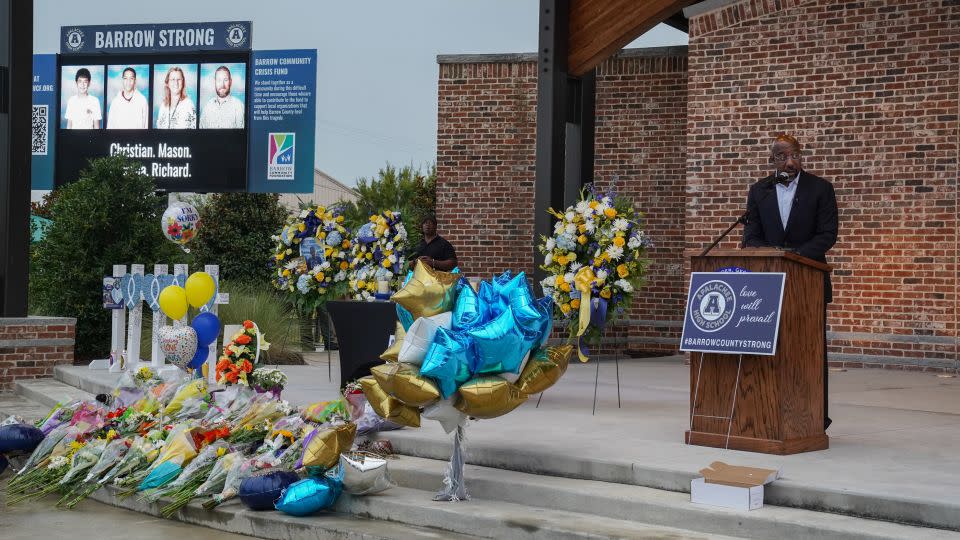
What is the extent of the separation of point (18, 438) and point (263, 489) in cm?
222

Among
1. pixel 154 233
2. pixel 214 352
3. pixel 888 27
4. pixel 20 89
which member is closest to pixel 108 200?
pixel 154 233

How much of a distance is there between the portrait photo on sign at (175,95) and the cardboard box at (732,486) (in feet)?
52.1

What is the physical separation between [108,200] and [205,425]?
7.60 meters

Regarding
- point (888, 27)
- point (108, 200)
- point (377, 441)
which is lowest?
point (377, 441)

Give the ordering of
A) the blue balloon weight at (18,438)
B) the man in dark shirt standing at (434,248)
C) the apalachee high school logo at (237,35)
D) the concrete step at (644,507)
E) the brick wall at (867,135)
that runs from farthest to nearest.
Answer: the apalachee high school logo at (237,35), the brick wall at (867,135), the man in dark shirt standing at (434,248), the blue balloon weight at (18,438), the concrete step at (644,507)

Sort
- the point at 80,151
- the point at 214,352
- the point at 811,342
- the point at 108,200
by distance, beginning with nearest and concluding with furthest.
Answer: the point at 811,342, the point at 214,352, the point at 108,200, the point at 80,151

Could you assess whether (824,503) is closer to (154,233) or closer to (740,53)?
(740,53)

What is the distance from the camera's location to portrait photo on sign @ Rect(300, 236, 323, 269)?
40.9 ft

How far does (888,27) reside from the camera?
11672 mm

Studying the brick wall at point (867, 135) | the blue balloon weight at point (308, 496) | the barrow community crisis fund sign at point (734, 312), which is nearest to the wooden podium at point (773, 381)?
the barrow community crisis fund sign at point (734, 312)

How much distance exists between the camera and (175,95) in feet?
65.0

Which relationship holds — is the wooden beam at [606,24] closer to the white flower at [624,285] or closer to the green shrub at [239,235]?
the white flower at [624,285]

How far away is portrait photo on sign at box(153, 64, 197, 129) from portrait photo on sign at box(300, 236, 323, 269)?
320 inches

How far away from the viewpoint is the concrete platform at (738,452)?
17.3ft
